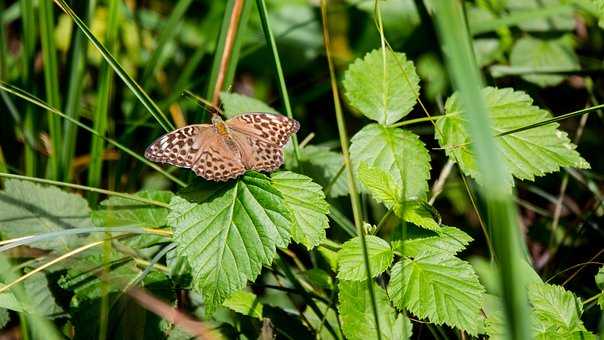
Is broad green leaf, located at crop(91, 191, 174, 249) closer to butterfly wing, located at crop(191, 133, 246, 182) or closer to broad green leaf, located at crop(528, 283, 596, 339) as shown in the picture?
butterfly wing, located at crop(191, 133, 246, 182)

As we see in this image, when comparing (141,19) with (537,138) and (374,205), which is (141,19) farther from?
(537,138)

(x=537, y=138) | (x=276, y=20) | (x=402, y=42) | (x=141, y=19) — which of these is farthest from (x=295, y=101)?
(x=537, y=138)

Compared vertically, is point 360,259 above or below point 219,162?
below

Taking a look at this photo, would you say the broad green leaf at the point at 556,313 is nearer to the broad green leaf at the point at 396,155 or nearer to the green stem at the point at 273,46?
the broad green leaf at the point at 396,155

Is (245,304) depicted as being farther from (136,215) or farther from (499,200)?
(499,200)

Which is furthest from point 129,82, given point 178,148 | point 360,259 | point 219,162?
point 360,259

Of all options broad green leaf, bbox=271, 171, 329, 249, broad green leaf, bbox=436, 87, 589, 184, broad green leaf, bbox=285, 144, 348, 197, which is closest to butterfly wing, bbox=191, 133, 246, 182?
broad green leaf, bbox=271, 171, 329, 249
